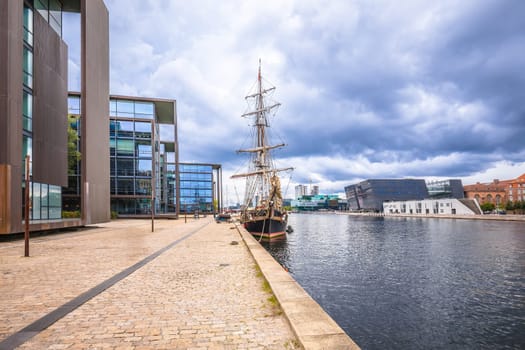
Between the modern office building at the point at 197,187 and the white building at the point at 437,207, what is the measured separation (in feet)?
234

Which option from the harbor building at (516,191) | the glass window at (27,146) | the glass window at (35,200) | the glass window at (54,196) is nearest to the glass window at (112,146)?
the glass window at (54,196)

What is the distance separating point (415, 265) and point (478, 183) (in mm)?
164494

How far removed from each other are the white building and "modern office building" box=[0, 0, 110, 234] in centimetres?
9896

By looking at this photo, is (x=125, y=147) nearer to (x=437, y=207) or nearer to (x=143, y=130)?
(x=143, y=130)

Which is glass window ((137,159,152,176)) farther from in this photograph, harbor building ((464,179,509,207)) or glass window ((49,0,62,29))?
harbor building ((464,179,509,207))

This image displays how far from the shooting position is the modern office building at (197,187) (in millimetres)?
95750

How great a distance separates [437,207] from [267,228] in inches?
3583

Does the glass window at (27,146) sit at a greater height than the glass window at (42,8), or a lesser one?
lesser

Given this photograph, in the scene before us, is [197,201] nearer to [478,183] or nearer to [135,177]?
[135,177]

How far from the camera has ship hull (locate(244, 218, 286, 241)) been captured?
3628 centimetres

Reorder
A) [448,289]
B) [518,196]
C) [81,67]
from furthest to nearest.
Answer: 1. [518,196]
2. [81,67]
3. [448,289]

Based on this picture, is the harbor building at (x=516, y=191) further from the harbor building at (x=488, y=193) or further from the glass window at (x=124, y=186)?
the glass window at (x=124, y=186)

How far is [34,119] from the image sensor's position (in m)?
23.5

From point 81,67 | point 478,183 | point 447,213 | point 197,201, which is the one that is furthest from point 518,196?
point 81,67
